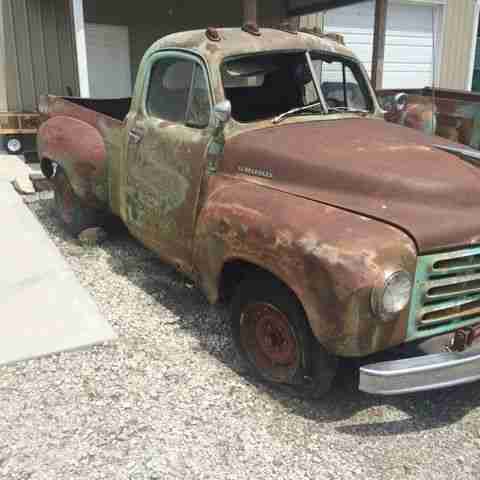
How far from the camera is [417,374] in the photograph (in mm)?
2787

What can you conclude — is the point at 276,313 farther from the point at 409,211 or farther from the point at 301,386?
the point at 409,211

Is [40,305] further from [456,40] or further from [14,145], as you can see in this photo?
[456,40]

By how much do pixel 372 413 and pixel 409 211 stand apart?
3.76 feet

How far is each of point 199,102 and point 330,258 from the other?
178cm

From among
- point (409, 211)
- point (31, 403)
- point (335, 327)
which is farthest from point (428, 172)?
point (31, 403)

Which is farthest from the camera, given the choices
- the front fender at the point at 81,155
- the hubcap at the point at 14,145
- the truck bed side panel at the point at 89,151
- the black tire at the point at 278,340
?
the hubcap at the point at 14,145

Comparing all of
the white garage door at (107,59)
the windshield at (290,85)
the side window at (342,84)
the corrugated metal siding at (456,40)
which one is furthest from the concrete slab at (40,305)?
the corrugated metal siding at (456,40)

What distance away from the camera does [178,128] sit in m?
4.19

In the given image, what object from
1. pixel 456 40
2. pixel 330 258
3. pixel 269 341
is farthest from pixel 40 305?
pixel 456 40

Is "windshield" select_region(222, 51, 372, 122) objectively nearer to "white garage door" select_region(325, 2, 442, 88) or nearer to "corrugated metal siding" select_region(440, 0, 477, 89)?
"white garage door" select_region(325, 2, 442, 88)

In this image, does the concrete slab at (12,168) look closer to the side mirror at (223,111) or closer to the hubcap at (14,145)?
the hubcap at (14,145)

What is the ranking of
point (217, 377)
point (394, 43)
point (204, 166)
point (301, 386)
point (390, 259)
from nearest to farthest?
point (390, 259)
point (301, 386)
point (217, 377)
point (204, 166)
point (394, 43)

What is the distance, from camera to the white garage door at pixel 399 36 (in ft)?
44.6

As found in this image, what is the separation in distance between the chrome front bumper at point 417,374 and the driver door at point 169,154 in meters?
1.69
